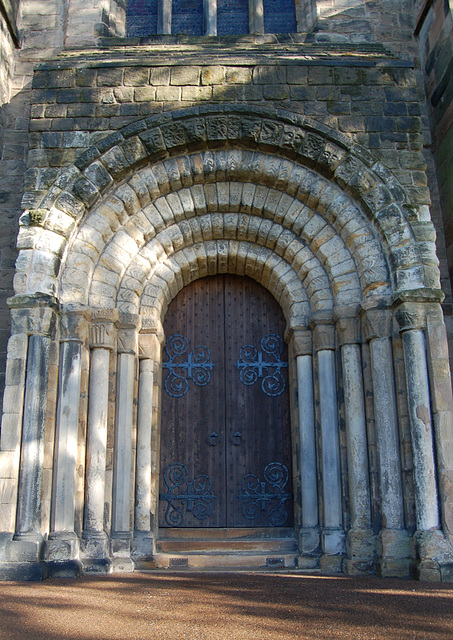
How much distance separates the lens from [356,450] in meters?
6.25

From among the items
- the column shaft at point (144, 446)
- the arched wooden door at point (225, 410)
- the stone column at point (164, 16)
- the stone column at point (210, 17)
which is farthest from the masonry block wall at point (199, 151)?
the stone column at point (164, 16)

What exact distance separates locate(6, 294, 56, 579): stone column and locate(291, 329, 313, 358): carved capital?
258 cm

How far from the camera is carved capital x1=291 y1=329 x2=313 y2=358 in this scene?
22.6 feet

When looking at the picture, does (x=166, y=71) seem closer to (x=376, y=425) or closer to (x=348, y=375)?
(x=348, y=375)

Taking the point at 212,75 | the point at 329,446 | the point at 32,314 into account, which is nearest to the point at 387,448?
the point at 329,446

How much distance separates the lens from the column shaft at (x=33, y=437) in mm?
5738

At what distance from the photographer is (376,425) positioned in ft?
20.4

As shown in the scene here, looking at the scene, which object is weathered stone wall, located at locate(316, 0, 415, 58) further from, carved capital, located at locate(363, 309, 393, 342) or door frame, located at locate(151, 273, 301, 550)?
door frame, located at locate(151, 273, 301, 550)

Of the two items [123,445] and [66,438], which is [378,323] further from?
[66,438]

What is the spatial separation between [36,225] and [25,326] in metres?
1.09

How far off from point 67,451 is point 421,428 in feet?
11.0

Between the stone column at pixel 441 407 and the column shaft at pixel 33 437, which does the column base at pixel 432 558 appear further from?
the column shaft at pixel 33 437

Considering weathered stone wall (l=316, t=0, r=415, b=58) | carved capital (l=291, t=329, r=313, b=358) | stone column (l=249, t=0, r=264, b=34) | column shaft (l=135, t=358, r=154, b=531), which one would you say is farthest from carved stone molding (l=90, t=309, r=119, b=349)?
weathered stone wall (l=316, t=0, r=415, b=58)

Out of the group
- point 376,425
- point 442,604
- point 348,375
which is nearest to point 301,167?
point 348,375
